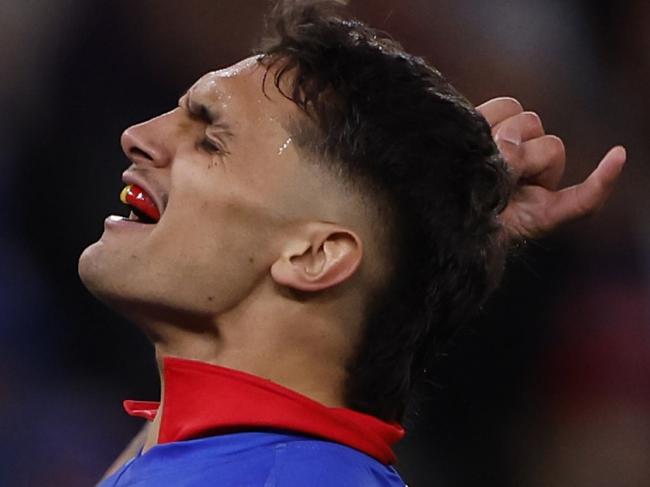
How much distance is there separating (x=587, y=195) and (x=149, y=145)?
572mm

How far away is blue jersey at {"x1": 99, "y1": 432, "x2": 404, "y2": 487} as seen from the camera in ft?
3.50

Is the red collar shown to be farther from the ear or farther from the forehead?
the forehead

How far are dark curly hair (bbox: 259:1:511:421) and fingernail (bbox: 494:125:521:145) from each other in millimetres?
159

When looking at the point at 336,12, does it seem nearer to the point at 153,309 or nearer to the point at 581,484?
the point at 153,309

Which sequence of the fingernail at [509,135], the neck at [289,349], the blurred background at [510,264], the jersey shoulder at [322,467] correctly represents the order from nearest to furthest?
1. the jersey shoulder at [322,467]
2. the neck at [289,349]
3. the fingernail at [509,135]
4. the blurred background at [510,264]

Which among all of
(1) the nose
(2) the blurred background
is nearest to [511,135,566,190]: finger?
(1) the nose

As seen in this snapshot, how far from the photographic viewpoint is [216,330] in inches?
47.3

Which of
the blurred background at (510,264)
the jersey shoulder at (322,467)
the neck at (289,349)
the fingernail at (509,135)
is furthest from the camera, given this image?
the blurred background at (510,264)

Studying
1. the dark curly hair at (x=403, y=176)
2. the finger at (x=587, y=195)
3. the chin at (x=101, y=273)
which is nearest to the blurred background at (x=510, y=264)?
the finger at (x=587, y=195)

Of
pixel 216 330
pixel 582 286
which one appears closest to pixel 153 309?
pixel 216 330

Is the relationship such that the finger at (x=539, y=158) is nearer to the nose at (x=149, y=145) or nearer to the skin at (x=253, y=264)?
the skin at (x=253, y=264)

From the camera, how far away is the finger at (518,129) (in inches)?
56.7

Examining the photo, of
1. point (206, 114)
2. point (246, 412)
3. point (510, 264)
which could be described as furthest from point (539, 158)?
point (510, 264)

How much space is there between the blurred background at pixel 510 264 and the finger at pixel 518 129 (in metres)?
0.66
